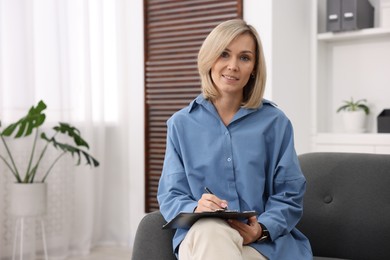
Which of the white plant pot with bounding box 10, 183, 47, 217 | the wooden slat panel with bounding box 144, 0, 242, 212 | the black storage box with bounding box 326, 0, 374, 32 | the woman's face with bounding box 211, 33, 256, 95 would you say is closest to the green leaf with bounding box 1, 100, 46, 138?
the white plant pot with bounding box 10, 183, 47, 217

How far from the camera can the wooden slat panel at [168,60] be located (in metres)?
3.98

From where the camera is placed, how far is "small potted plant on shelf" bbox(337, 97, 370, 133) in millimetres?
3803

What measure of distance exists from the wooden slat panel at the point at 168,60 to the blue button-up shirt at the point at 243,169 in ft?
6.77

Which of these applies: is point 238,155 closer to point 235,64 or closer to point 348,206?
point 235,64

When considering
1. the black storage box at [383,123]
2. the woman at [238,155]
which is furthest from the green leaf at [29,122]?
the black storage box at [383,123]

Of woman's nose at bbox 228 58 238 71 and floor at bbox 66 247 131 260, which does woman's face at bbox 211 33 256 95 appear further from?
floor at bbox 66 247 131 260

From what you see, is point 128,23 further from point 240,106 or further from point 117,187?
point 240,106

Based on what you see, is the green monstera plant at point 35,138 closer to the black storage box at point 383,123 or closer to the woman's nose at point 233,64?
the woman's nose at point 233,64

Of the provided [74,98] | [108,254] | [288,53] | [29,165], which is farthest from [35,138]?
[288,53]

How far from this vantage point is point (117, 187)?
4516 mm

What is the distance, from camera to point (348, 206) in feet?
6.97

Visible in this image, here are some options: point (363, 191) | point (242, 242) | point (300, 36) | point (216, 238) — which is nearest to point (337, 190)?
point (363, 191)

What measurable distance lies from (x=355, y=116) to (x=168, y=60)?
4.72 feet

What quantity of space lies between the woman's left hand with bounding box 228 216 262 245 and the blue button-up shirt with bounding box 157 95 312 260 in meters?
0.05
